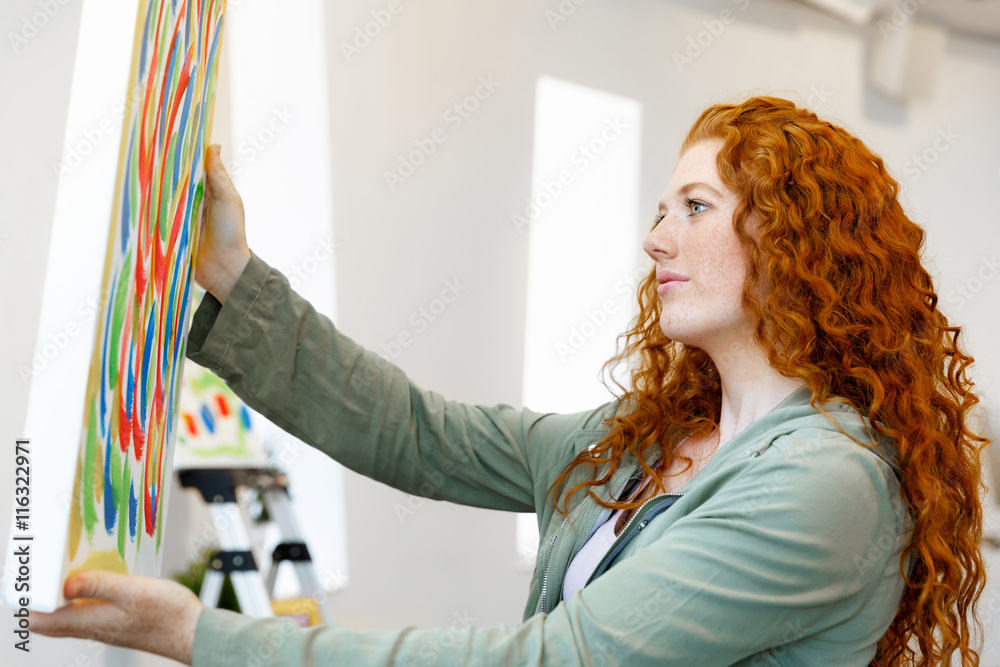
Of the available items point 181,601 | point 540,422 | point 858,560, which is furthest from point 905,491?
point 181,601

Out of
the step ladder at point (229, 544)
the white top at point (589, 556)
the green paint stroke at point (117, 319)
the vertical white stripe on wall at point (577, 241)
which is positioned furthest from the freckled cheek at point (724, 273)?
the vertical white stripe on wall at point (577, 241)

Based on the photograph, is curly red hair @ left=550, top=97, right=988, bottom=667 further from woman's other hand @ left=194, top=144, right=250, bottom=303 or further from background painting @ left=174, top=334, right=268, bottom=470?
background painting @ left=174, top=334, right=268, bottom=470

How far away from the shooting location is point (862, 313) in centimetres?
110

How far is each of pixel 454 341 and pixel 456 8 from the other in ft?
3.50

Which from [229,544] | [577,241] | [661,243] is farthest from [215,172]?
[577,241]

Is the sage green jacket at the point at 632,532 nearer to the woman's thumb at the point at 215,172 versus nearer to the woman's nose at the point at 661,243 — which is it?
the woman's thumb at the point at 215,172

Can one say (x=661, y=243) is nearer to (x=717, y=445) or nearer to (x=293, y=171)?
(x=717, y=445)

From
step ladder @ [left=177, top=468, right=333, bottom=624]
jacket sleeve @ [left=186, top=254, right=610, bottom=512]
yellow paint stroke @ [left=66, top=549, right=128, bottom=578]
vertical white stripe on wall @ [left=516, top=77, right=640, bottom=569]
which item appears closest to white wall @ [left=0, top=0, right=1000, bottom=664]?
vertical white stripe on wall @ [left=516, top=77, right=640, bottom=569]

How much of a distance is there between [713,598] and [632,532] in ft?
0.73

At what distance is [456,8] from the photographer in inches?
113

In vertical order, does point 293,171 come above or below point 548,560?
above

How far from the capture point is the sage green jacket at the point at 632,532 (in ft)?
2.74

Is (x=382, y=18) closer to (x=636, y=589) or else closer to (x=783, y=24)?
(x=783, y=24)

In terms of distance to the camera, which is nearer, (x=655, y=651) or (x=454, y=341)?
(x=655, y=651)
